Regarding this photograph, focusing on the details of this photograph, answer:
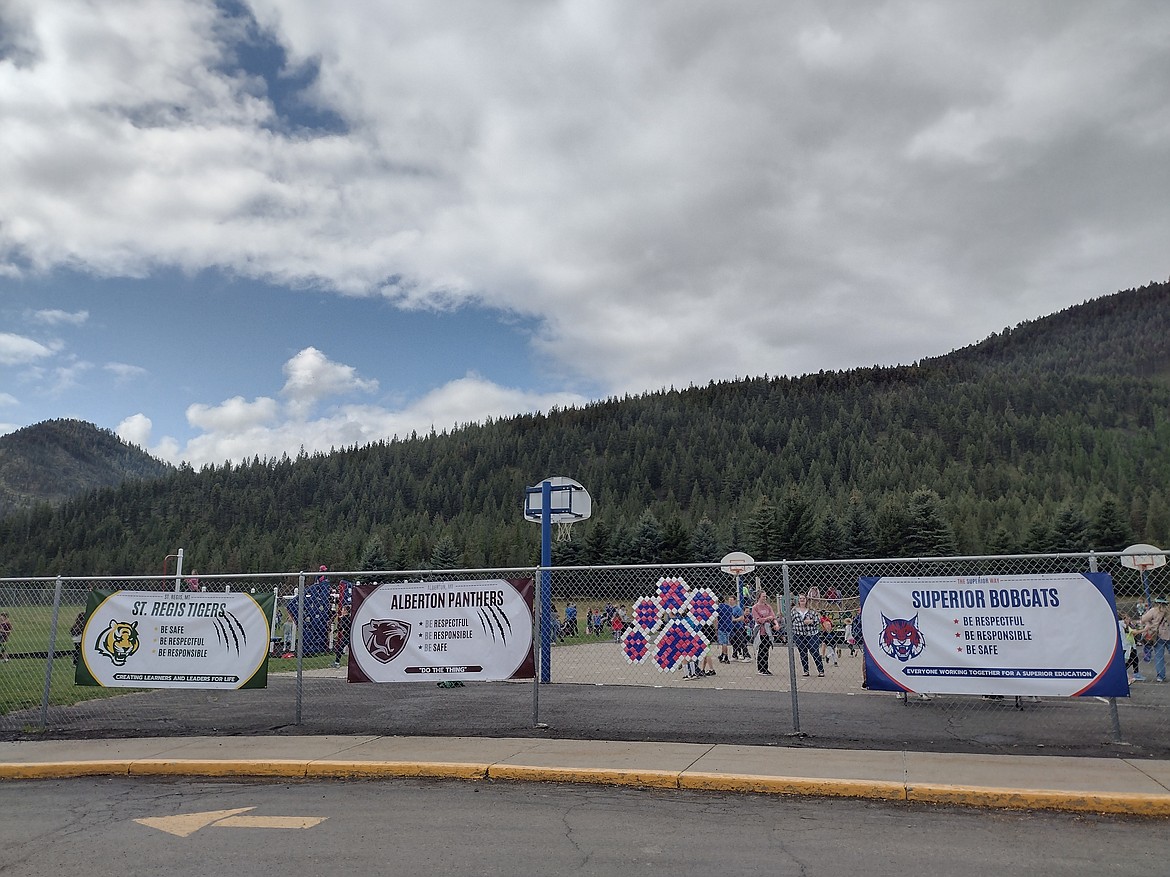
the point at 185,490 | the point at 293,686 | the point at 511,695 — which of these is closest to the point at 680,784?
the point at 511,695

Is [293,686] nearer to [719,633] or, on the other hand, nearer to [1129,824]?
[719,633]

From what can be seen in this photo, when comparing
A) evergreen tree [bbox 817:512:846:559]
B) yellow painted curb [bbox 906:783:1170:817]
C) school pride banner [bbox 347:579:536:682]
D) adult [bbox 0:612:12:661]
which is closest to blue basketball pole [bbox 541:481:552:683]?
school pride banner [bbox 347:579:536:682]

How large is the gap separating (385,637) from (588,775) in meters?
3.51

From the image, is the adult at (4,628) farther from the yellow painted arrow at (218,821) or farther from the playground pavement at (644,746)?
the yellow painted arrow at (218,821)

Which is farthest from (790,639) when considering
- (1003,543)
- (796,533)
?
(1003,543)

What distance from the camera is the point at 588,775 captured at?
728 centimetres

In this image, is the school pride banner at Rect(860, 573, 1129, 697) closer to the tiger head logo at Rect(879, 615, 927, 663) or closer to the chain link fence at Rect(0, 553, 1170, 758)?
the tiger head logo at Rect(879, 615, 927, 663)

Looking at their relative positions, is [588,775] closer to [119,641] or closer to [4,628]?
[119,641]

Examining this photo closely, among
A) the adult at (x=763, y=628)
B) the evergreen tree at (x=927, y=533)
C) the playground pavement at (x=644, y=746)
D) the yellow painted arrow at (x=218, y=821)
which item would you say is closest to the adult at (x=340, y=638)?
the playground pavement at (x=644, y=746)

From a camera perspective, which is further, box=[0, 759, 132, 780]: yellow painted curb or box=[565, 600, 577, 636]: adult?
box=[565, 600, 577, 636]: adult

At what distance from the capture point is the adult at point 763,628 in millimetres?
15515

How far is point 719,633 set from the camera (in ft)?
53.9

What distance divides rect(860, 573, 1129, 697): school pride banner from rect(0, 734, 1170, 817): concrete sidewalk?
77 cm

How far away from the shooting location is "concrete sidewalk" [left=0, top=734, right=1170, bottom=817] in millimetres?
6340
